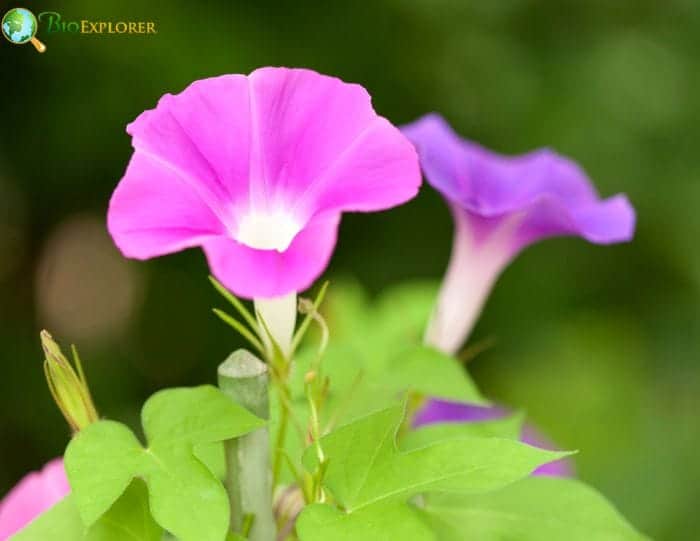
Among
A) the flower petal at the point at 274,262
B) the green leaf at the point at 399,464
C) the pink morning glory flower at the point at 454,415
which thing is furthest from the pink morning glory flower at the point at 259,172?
the pink morning glory flower at the point at 454,415

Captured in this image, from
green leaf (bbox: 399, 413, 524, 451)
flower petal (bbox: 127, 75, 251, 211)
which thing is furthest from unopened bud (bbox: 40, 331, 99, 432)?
green leaf (bbox: 399, 413, 524, 451)

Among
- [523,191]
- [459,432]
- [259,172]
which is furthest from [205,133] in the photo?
[523,191]

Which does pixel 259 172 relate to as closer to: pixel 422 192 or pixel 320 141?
pixel 320 141

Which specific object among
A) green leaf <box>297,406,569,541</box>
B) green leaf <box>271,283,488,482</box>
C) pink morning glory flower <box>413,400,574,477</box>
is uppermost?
green leaf <box>297,406,569,541</box>

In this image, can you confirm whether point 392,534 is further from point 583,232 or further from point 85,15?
point 85,15

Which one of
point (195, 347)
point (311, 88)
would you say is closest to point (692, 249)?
point (195, 347)

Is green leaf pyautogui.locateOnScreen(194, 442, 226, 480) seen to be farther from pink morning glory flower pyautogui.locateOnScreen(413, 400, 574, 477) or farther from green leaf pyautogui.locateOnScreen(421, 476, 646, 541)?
pink morning glory flower pyautogui.locateOnScreen(413, 400, 574, 477)

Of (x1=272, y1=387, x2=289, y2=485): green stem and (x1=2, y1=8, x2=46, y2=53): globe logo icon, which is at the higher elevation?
(x1=2, y1=8, x2=46, y2=53): globe logo icon
